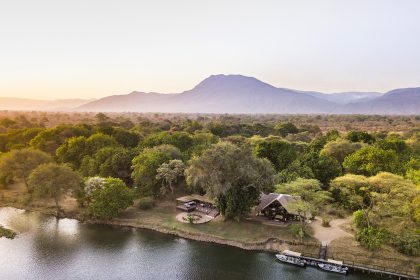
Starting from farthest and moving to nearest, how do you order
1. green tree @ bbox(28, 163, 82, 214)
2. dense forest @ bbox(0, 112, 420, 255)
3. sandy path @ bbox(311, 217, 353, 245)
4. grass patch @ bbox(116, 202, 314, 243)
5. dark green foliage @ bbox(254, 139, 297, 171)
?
dark green foliage @ bbox(254, 139, 297, 171) → green tree @ bbox(28, 163, 82, 214) → grass patch @ bbox(116, 202, 314, 243) → sandy path @ bbox(311, 217, 353, 245) → dense forest @ bbox(0, 112, 420, 255)

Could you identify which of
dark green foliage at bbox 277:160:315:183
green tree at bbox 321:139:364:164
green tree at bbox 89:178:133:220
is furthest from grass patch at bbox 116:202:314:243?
green tree at bbox 321:139:364:164

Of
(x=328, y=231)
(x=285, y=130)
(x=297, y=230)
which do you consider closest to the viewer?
(x=297, y=230)

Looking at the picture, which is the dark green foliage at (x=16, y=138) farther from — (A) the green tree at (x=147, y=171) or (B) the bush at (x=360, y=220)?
(B) the bush at (x=360, y=220)

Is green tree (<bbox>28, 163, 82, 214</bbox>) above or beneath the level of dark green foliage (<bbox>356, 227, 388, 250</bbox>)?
above

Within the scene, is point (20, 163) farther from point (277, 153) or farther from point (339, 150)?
point (339, 150)

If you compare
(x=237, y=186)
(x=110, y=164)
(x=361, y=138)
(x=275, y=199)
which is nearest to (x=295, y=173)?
(x=275, y=199)

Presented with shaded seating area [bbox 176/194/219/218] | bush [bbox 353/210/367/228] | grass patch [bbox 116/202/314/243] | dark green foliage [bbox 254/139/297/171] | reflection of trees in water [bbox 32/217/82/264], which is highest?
dark green foliage [bbox 254/139/297/171]

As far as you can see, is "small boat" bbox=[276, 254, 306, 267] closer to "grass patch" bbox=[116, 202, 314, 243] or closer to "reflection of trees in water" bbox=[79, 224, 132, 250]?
"grass patch" bbox=[116, 202, 314, 243]
